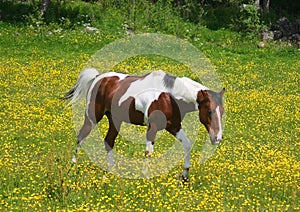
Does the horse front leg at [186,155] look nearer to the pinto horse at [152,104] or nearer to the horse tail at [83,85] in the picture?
the pinto horse at [152,104]

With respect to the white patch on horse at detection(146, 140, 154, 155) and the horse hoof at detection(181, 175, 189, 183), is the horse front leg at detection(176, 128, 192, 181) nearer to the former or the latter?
the horse hoof at detection(181, 175, 189, 183)

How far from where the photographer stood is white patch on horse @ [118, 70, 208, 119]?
1007 cm

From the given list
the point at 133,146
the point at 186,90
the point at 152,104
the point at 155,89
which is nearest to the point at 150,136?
the point at 152,104

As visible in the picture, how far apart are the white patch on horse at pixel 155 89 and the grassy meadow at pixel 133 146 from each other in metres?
1.53

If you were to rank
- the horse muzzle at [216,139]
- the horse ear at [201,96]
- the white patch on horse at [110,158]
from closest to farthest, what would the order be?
the horse muzzle at [216,139], the horse ear at [201,96], the white patch on horse at [110,158]

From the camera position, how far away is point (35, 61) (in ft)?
86.7

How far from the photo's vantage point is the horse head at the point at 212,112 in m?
9.58

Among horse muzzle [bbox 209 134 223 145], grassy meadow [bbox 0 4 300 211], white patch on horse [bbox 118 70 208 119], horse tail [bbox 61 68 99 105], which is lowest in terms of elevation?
grassy meadow [bbox 0 4 300 211]

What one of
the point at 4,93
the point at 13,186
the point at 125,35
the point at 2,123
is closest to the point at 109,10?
the point at 125,35

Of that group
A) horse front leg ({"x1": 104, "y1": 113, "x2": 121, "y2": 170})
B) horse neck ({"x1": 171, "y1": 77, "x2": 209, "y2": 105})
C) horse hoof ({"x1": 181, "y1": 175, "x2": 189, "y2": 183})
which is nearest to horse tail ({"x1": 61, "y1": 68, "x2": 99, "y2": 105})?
horse front leg ({"x1": 104, "y1": 113, "x2": 121, "y2": 170})

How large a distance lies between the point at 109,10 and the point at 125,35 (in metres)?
4.46

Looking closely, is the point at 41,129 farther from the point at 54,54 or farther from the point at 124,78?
the point at 54,54

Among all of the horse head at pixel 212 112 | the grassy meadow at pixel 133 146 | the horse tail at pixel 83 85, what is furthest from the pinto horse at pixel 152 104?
the grassy meadow at pixel 133 146

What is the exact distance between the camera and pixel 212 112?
9641 millimetres
